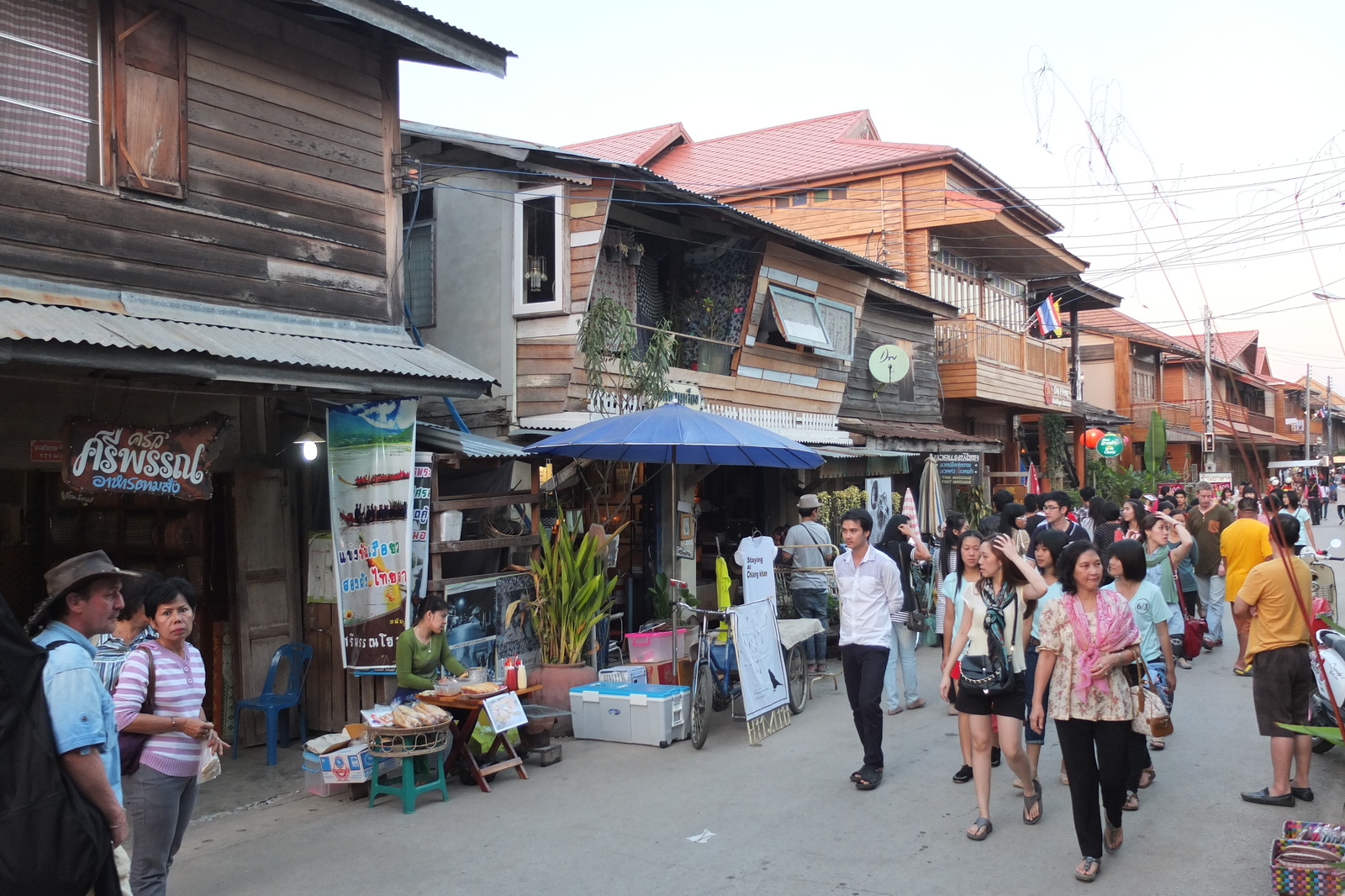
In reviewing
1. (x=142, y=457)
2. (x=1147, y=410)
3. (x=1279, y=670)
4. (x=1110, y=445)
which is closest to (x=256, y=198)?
(x=142, y=457)

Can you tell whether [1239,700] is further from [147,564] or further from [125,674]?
[147,564]

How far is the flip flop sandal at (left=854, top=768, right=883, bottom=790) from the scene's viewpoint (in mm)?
6660

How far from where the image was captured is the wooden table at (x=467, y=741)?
6965 mm

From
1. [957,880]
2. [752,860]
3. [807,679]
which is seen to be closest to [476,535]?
[807,679]

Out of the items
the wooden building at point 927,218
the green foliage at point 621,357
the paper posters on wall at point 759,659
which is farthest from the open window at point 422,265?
the wooden building at point 927,218

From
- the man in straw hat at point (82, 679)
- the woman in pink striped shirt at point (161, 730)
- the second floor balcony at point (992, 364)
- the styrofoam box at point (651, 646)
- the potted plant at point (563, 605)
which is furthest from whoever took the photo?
the second floor balcony at point (992, 364)

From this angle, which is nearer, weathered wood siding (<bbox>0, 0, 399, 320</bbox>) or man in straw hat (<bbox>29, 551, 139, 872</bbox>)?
man in straw hat (<bbox>29, 551, 139, 872</bbox>)

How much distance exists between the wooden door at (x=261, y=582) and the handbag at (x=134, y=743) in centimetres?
383

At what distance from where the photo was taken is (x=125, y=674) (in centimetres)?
447

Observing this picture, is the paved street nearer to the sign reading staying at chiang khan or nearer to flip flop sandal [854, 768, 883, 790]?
flip flop sandal [854, 768, 883, 790]

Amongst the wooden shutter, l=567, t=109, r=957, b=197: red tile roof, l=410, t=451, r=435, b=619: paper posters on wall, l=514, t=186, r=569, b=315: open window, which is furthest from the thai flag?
the wooden shutter

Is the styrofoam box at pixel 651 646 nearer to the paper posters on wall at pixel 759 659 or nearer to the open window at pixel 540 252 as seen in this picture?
the paper posters on wall at pixel 759 659

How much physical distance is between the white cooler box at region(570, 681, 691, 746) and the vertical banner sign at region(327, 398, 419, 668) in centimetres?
177

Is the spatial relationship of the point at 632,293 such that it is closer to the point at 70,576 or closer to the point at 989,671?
the point at 989,671
